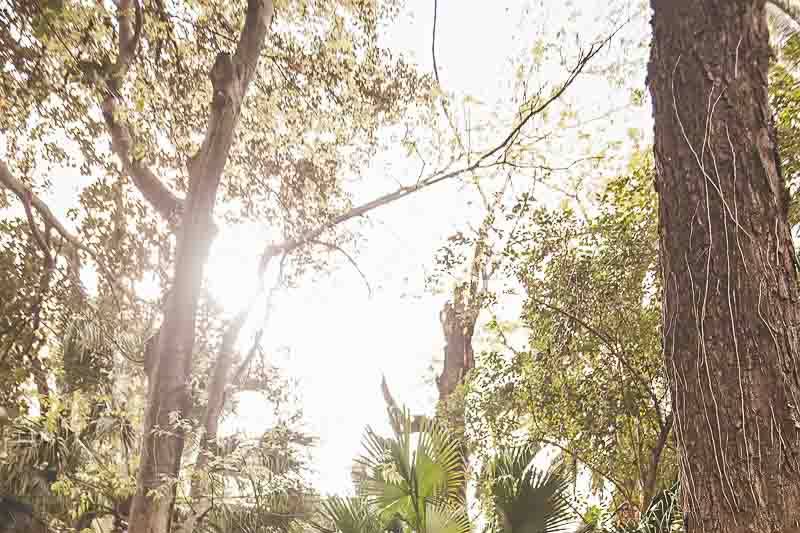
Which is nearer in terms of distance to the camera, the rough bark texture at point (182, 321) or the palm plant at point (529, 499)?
the palm plant at point (529, 499)

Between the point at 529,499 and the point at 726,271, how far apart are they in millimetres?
2342

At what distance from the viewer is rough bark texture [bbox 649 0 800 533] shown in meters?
1.59

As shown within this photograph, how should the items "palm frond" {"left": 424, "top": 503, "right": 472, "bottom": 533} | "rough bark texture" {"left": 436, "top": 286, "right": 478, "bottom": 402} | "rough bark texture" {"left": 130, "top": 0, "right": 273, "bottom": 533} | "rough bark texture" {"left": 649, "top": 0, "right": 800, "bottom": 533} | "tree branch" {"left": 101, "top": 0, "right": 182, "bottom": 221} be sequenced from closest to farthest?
"rough bark texture" {"left": 649, "top": 0, "right": 800, "bottom": 533}
"palm frond" {"left": 424, "top": 503, "right": 472, "bottom": 533}
"rough bark texture" {"left": 130, "top": 0, "right": 273, "bottom": 533}
"tree branch" {"left": 101, "top": 0, "right": 182, "bottom": 221}
"rough bark texture" {"left": 436, "top": 286, "right": 478, "bottom": 402}

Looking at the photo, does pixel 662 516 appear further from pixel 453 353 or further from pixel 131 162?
pixel 453 353

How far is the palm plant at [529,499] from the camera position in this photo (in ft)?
11.9

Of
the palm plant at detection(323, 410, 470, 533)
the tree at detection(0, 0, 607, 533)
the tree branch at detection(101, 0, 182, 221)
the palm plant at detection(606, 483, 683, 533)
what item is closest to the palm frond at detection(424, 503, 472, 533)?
the palm plant at detection(323, 410, 470, 533)

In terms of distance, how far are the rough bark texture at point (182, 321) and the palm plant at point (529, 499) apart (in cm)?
214

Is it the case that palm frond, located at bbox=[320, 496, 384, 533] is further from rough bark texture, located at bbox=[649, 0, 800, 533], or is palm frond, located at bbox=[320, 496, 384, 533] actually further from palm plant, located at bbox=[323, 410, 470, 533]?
rough bark texture, located at bbox=[649, 0, 800, 533]

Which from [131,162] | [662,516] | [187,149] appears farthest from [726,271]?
[187,149]

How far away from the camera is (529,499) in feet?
11.9

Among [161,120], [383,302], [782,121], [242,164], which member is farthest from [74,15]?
[383,302]

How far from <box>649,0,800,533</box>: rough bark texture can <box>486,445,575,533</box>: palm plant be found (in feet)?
6.61

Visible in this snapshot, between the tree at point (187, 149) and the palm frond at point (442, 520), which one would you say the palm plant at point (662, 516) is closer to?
the palm frond at point (442, 520)

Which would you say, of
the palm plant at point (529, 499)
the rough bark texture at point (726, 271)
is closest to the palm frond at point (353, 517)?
the palm plant at point (529, 499)
